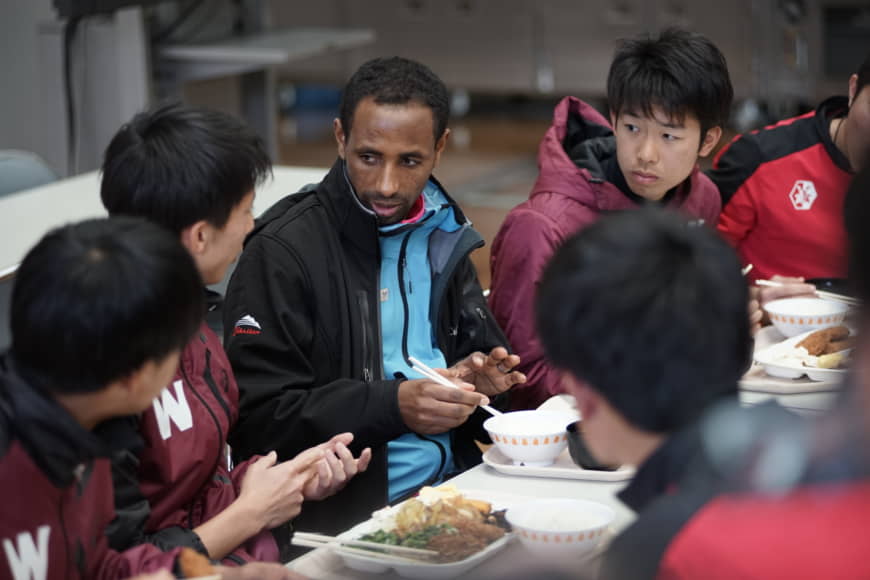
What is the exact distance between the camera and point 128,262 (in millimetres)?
1153

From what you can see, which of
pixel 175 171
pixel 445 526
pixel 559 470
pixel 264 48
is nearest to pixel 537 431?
pixel 559 470

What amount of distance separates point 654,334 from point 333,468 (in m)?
0.81

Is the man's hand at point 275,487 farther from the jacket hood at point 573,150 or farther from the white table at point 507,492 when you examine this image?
the jacket hood at point 573,150

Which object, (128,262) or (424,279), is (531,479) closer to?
(424,279)

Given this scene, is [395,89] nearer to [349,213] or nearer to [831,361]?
[349,213]

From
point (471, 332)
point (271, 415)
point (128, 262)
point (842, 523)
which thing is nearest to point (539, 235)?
point (471, 332)

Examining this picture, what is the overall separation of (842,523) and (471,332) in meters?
1.32

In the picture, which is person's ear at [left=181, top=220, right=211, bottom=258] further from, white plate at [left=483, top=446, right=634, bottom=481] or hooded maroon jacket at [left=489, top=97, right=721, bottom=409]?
hooded maroon jacket at [left=489, top=97, right=721, bottom=409]

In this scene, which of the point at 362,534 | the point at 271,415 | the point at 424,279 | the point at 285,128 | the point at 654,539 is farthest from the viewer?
the point at 285,128

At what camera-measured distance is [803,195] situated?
2.54m

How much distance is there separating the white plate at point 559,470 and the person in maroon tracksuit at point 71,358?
0.58 m

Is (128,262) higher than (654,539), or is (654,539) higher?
(128,262)

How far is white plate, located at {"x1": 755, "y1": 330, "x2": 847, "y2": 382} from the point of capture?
184 cm

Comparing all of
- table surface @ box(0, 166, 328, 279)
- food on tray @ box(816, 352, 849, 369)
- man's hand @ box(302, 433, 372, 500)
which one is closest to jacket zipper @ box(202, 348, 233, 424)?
man's hand @ box(302, 433, 372, 500)
